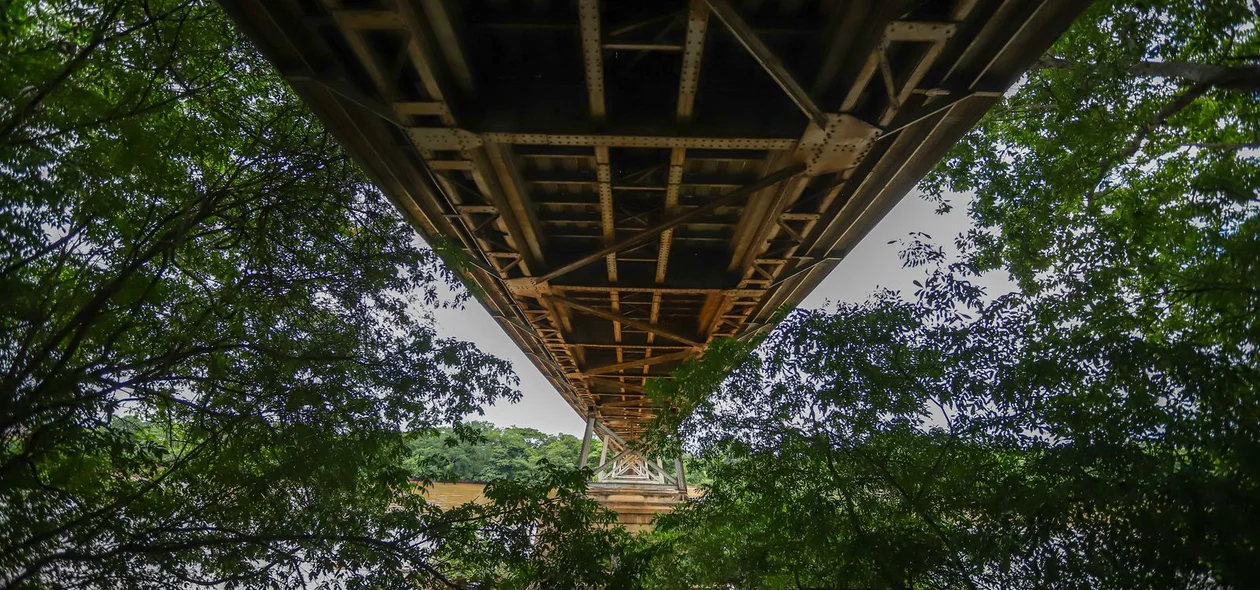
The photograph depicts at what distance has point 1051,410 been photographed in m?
5.10

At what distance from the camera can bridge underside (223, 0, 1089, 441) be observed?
496cm

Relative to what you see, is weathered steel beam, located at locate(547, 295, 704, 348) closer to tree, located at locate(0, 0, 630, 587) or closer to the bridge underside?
the bridge underside

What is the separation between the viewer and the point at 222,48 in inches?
277

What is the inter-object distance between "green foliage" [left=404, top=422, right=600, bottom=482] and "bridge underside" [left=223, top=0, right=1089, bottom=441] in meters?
2.29

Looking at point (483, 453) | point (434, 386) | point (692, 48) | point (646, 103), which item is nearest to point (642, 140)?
point (646, 103)

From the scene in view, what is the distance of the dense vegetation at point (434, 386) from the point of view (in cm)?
464

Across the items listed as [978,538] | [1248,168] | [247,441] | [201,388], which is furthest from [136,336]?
[1248,168]

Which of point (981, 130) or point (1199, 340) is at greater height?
point (981, 130)

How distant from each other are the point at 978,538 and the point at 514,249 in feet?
19.3

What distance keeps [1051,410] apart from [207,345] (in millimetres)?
6949

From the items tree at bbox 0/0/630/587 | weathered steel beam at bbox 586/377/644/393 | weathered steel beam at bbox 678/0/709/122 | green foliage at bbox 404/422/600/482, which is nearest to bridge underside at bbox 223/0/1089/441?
weathered steel beam at bbox 678/0/709/122

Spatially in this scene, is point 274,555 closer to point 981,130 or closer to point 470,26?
point 470,26

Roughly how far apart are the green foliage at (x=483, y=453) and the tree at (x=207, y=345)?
0.43 metres

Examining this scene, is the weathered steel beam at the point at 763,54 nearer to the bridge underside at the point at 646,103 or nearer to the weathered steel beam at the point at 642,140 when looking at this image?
the bridge underside at the point at 646,103
